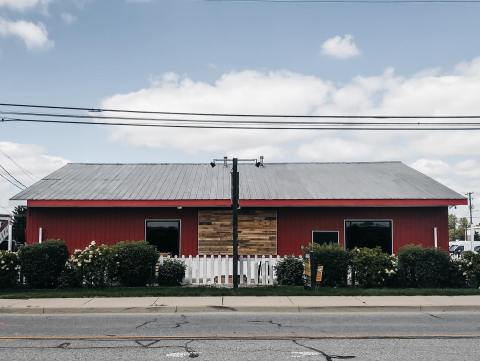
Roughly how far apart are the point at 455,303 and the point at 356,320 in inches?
140

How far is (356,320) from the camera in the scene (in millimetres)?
11539

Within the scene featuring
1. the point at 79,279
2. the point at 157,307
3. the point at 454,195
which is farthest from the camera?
the point at 454,195

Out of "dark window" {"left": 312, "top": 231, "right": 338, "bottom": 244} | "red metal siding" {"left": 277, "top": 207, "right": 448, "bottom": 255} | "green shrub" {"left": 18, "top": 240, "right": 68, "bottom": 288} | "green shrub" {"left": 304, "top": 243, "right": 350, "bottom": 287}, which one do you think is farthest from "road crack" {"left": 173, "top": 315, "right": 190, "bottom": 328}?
"dark window" {"left": 312, "top": 231, "right": 338, "bottom": 244}

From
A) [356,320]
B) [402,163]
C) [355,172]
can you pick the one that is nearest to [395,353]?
[356,320]

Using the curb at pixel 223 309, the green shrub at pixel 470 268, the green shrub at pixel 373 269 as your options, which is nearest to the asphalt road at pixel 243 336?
the curb at pixel 223 309

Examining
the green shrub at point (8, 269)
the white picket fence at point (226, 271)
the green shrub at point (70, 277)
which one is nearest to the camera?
the green shrub at point (8, 269)

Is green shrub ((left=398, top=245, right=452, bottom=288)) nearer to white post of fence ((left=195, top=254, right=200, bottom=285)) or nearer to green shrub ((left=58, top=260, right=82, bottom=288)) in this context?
white post of fence ((left=195, top=254, right=200, bottom=285))

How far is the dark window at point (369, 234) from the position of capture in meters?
22.1

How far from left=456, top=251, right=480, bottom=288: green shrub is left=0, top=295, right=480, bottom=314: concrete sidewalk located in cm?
262

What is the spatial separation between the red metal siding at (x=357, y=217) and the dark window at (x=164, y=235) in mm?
4285

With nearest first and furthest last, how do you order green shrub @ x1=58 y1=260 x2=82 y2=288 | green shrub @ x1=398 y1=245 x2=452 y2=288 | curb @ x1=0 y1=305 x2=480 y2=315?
→ curb @ x1=0 y1=305 x2=480 y2=315, green shrub @ x1=398 y1=245 x2=452 y2=288, green shrub @ x1=58 y1=260 x2=82 y2=288

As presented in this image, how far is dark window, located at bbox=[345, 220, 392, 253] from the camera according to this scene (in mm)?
22078

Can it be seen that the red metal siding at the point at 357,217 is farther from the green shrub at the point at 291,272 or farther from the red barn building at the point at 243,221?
the green shrub at the point at 291,272

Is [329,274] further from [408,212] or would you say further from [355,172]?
[355,172]
